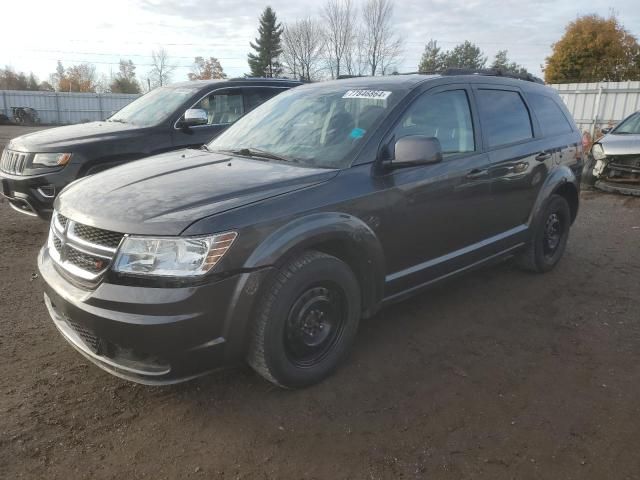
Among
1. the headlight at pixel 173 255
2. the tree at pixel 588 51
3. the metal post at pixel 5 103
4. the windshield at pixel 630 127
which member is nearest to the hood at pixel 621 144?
the windshield at pixel 630 127

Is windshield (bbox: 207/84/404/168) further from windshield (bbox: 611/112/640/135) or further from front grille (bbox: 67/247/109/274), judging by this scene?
windshield (bbox: 611/112/640/135)

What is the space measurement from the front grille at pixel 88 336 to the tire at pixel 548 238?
3.82 metres

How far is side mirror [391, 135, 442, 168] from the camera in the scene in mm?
3059

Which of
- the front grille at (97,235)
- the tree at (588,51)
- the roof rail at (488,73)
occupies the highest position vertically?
the tree at (588,51)

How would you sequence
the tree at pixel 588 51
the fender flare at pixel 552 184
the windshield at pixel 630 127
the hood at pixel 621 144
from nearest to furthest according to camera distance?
the fender flare at pixel 552 184 → the hood at pixel 621 144 → the windshield at pixel 630 127 → the tree at pixel 588 51

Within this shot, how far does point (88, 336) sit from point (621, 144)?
9214 millimetres

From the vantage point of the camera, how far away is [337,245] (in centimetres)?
302

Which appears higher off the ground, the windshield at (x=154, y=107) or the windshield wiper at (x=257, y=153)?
the windshield at (x=154, y=107)

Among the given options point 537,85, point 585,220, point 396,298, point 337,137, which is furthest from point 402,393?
point 585,220

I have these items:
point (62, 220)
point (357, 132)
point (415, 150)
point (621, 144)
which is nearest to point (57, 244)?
point (62, 220)

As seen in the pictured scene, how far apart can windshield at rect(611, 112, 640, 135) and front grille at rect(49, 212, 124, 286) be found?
32.3 ft

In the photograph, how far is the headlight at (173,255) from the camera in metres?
2.39

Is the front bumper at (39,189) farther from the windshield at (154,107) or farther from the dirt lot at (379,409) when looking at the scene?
the dirt lot at (379,409)

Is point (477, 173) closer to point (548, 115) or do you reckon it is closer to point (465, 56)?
point (548, 115)
